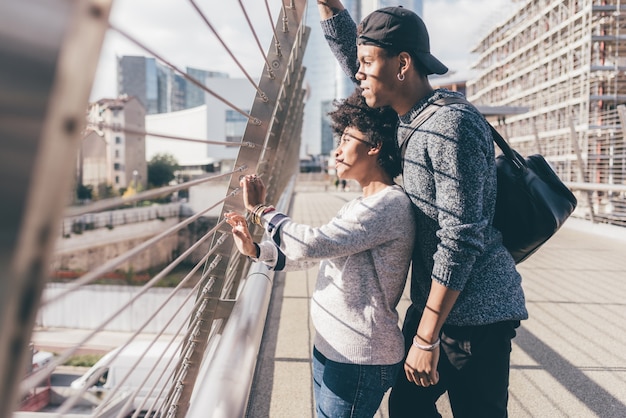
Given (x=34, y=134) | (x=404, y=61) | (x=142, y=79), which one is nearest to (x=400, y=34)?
(x=404, y=61)

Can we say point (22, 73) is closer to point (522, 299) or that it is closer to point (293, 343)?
point (522, 299)

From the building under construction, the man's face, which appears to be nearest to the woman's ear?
the man's face

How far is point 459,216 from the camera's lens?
112cm

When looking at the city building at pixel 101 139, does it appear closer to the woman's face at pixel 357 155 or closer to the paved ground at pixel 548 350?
the woman's face at pixel 357 155

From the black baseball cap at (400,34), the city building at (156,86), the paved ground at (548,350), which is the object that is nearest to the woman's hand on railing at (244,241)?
the black baseball cap at (400,34)

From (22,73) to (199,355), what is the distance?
4.65ft

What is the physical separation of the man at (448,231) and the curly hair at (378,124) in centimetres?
6

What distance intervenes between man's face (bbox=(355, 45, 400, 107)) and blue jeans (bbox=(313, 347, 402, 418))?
0.68 m

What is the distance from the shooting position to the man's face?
1265mm

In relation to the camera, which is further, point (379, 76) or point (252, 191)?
point (252, 191)

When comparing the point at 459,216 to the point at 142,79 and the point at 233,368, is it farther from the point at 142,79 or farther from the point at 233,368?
the point at 142,79

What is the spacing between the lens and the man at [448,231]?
113cm

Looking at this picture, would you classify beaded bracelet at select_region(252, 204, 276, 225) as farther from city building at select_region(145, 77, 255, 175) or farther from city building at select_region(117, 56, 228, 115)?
city building at select_region(117, 56, 228, 115)

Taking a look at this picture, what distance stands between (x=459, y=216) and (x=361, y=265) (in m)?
0.29
